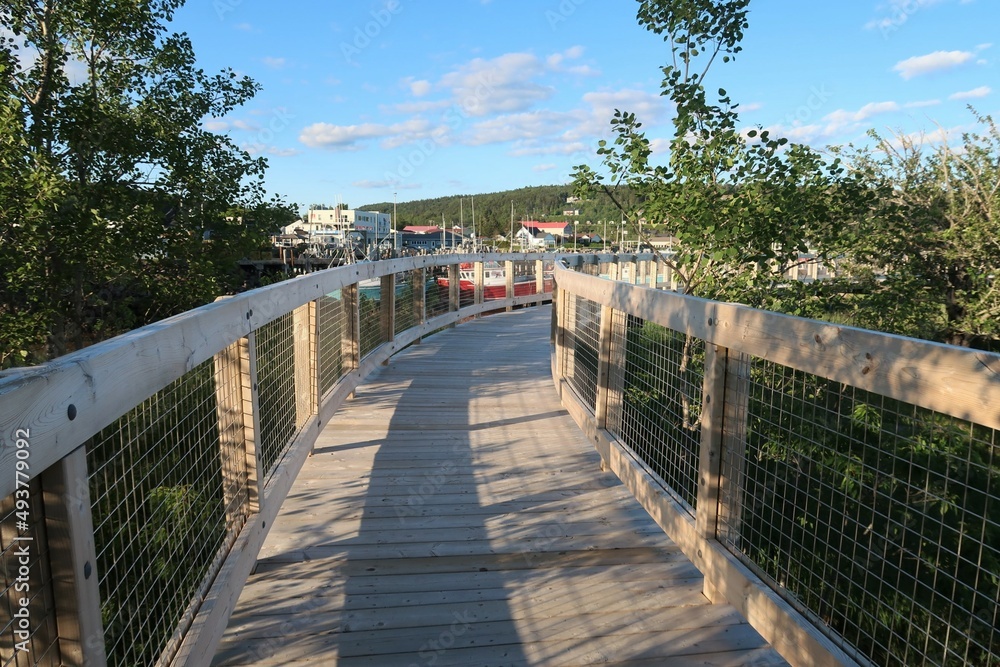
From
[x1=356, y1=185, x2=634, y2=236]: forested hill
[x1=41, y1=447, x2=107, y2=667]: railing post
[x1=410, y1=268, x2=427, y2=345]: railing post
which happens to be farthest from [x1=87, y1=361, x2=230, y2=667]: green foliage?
[x1=356, y1=185, x2=634, y2=236]: forested hill

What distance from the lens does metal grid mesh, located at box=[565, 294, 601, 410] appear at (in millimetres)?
4859

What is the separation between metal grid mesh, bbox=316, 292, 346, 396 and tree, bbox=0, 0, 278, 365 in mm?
4172

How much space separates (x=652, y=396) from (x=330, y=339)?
2580mm

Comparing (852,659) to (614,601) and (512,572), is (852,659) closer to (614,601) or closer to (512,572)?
(614,601)

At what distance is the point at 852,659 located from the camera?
72.8 inches

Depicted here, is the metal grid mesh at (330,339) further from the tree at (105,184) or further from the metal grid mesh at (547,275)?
the metal grid mesh at (547,275)

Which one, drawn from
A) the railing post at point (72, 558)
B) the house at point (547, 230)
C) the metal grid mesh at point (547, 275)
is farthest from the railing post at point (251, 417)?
the house at point (547, 230)

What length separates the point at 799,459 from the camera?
328cm

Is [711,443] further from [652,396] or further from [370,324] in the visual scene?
[370,324]

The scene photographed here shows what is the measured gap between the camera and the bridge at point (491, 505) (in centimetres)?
142

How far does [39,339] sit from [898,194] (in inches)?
427

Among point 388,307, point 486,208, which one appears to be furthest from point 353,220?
point 388,307

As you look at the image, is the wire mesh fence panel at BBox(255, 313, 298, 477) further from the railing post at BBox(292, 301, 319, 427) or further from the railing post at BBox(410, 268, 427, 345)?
the railing post at BBox(410, 268, 427, 345)

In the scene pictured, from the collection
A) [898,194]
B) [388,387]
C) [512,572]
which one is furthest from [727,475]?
[898,194]
